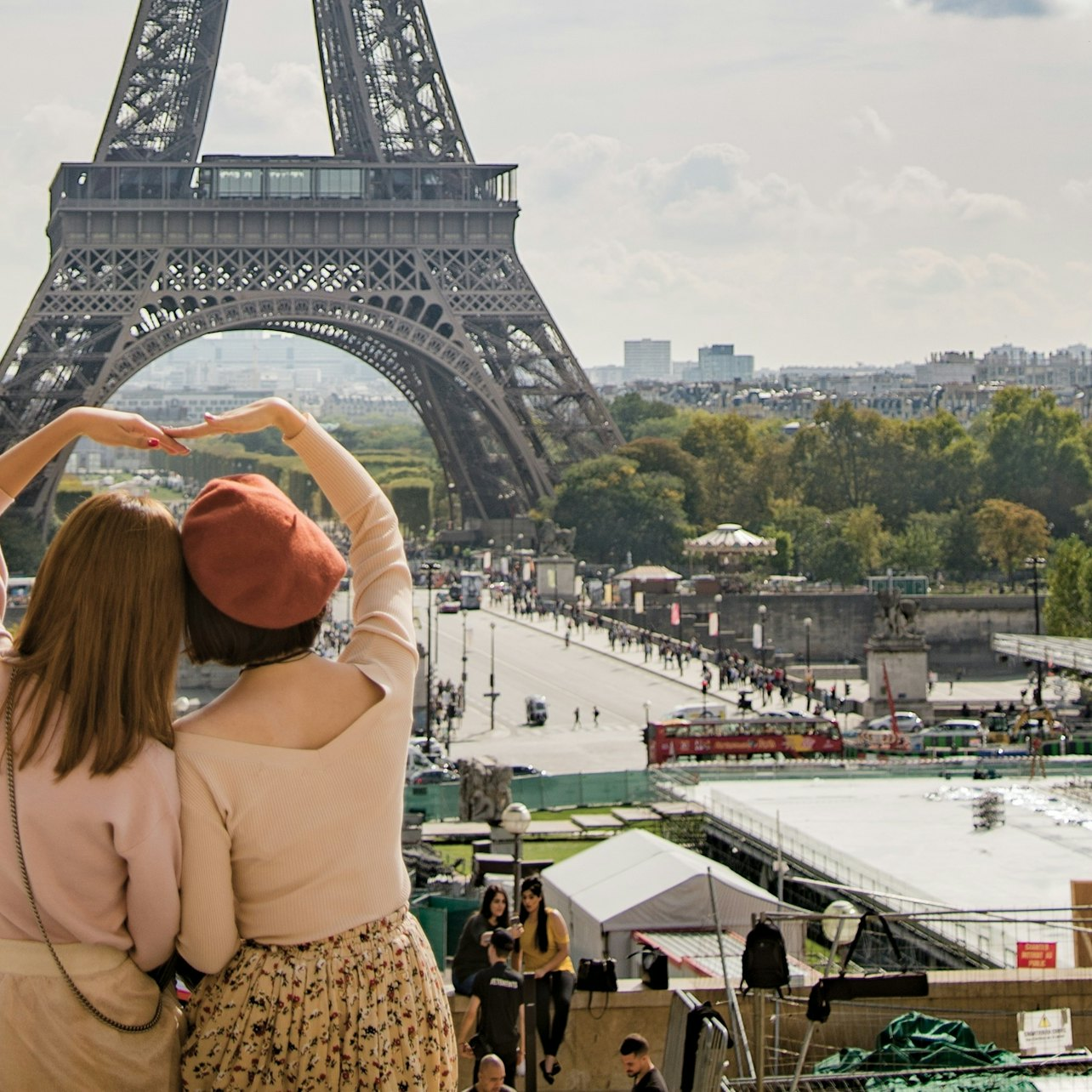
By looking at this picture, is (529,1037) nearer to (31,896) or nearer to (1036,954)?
(31,896)

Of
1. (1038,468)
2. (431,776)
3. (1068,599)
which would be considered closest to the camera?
(431,776)

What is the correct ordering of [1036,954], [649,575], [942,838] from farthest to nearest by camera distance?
[649,575] → [942,838] → [1036,954]

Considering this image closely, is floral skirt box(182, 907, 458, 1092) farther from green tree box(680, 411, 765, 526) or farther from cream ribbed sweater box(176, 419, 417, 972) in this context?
green tree box(680, 411, 765, 526)

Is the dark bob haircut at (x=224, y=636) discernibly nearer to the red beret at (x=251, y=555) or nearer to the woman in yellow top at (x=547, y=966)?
the red beret at (x=251, y=555)

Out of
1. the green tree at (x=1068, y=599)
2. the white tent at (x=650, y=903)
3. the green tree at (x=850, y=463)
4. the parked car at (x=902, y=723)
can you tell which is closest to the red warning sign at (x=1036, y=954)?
the white tent at (x=650, y=903)

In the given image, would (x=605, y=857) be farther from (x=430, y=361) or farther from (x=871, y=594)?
(x=430, y=361)

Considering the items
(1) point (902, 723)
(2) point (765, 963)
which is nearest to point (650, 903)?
(2) point (765, 963)
